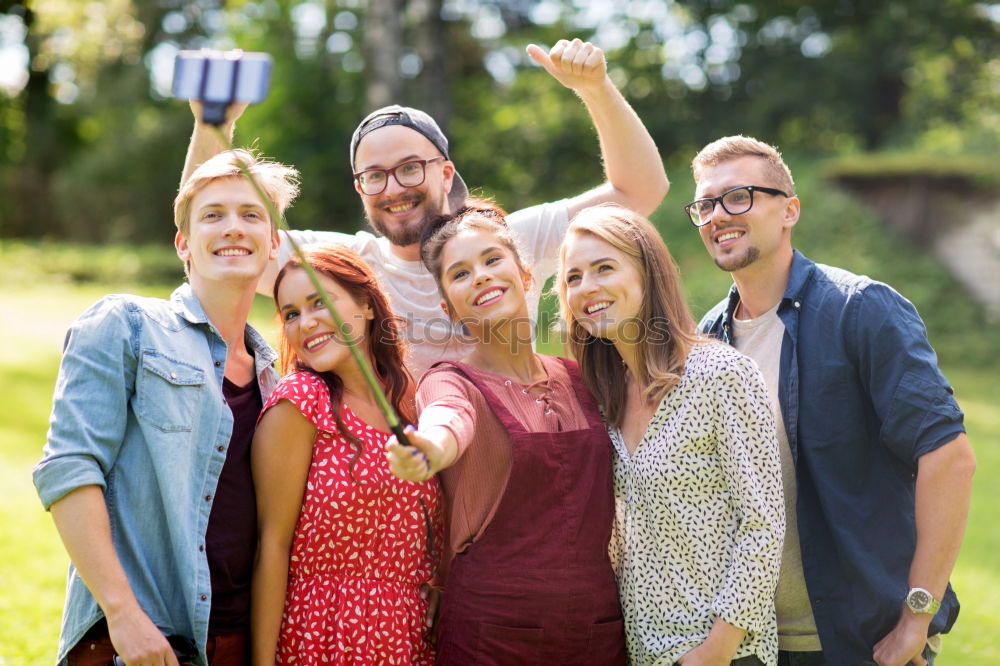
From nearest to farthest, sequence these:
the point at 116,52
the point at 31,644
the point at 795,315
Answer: the point at 795,315
the point at 31,644
the point at 116,52

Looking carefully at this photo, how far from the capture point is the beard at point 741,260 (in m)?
3.50

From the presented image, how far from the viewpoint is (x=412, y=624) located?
3.02 meters

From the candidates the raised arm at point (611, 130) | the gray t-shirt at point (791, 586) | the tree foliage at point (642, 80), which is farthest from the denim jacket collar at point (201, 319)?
the tree foliage at point (642, 80)

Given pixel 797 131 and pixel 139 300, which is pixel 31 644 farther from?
pixel 797 131

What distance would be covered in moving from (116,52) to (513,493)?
2871 cm

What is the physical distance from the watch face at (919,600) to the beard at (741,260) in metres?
1.22

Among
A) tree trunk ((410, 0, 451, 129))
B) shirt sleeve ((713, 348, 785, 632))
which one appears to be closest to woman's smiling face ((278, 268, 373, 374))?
shirt sleeve ((713, 348, 785, 632))

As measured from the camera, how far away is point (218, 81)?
232cm

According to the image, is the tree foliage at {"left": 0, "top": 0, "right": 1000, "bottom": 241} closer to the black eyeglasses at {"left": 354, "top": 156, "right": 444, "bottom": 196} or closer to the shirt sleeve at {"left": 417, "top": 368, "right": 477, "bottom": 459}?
the black eyeglasses at {"left": 354, "top": 156, "right": 444, "bottom": 196}

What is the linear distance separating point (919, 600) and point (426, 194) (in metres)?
2.27

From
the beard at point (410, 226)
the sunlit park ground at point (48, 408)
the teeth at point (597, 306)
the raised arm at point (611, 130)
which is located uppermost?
the raised arm at point (611, 130)

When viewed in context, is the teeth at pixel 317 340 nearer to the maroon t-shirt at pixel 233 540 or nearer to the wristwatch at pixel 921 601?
the maroon t-shirt at pixel 233 540

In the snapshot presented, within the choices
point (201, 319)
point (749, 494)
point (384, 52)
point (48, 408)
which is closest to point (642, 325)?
point (749, 494)

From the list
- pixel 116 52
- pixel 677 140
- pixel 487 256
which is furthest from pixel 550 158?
pixel 487 256
